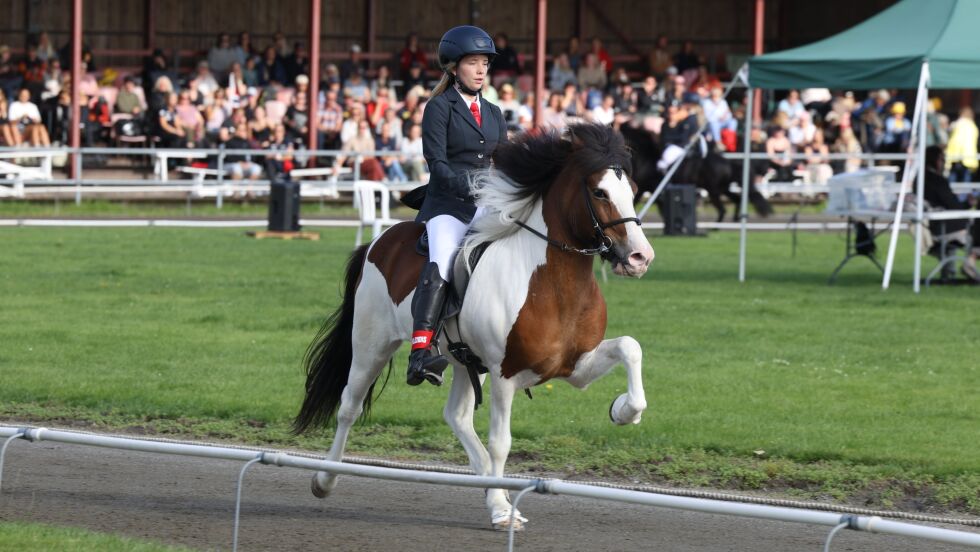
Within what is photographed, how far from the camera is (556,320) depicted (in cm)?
720

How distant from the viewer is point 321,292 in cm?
1689

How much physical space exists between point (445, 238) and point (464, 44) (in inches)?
36.0

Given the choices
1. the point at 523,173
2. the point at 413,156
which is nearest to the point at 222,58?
the point at 413,156

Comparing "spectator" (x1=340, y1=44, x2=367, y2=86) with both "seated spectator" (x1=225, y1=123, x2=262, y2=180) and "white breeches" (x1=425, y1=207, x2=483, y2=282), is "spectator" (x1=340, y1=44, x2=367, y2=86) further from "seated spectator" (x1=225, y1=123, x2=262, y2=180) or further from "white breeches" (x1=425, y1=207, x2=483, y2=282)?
"white breeches" (x1=425, y1=207, x2=483, y2=282)

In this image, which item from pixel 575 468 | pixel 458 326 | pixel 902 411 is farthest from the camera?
pixel 902 411

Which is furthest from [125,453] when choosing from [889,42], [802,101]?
[802,101]

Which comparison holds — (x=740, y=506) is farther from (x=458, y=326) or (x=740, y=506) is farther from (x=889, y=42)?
(x=889, y=42)

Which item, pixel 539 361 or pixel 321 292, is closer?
pixel 539 361

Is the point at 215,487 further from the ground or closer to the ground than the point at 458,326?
closer to the ground

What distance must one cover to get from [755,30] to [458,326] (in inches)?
1068

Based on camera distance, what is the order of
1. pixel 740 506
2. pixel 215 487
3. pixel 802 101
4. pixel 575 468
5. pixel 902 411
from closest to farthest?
1. pixel 740 506
2. pixel 215 487
3. pixel 575 468
4. pixel 902 411
5. pixel 802 101

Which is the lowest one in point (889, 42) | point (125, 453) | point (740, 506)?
point (125, 453)

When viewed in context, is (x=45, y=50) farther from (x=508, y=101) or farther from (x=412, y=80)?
(x=508, y=101)

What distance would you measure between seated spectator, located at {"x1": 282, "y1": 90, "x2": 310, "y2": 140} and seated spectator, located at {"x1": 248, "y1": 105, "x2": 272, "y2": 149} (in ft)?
3.11
